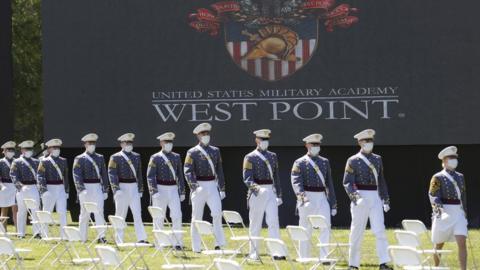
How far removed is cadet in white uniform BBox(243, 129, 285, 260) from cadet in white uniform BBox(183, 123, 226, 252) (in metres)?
1.02

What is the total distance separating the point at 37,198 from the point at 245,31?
4.93m

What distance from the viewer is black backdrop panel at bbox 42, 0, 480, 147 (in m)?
21.1

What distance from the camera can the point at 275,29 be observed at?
72.1 feet

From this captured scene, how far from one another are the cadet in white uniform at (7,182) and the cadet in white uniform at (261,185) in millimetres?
7254

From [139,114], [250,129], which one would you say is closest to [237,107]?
[250,129]

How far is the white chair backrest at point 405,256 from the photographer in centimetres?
1074

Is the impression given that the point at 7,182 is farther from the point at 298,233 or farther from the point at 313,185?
the point at 298,233

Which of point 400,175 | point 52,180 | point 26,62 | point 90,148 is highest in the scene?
point 26,62

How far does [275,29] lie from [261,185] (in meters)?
6.31

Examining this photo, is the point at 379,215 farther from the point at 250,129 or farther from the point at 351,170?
the point at 250,129

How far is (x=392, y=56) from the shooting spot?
21344mm

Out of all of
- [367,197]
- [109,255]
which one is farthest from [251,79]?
[109,255]

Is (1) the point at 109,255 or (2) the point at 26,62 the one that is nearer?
(1) the point at 109,255

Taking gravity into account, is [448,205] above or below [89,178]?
above
